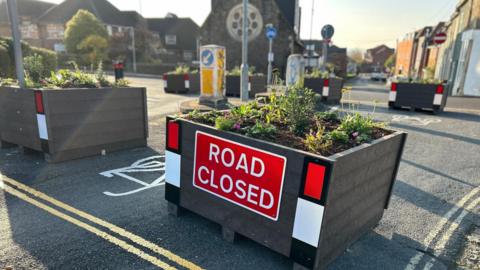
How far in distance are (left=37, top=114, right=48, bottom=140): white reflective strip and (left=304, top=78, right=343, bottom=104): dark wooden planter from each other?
34.2 ft

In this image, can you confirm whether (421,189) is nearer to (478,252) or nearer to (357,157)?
(478,252)

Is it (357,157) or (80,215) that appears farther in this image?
(80,215)

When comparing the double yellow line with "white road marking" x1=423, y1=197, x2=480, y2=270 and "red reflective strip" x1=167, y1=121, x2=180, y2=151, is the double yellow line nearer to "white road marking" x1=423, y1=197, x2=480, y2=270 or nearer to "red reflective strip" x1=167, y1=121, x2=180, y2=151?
"red reflective strip" x1=167, y1=121, x2=180, y2=151

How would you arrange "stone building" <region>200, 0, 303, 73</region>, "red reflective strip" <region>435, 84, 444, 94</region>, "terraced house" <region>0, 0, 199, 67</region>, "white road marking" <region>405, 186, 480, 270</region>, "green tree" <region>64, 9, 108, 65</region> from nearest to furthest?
"white road marking" <region>405, 186, 480, 270</region>
"red reflective strip" <region>435, 84, 444, 94</region>
"stone building" <region>200, 0, 303, 73</region>
"green tree" <region>64, 9, 108, 65</region>
"terraced house" <region>0, 0, 199, 67</region>

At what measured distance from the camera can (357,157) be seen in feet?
8.82

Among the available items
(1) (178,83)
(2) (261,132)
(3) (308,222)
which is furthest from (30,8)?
(3) (308,222)

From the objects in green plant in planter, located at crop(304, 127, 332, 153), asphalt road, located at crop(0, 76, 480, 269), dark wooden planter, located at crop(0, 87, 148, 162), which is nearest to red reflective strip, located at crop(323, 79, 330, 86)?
asphalt road, located at crop(0, 76, 480, 269)

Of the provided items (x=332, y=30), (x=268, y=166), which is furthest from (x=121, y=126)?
(x=332, y=30)

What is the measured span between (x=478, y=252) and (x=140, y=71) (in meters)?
38.0

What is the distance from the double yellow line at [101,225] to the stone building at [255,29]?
27.1 m

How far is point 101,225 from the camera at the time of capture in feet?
11.4

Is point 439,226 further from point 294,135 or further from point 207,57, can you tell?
point 207,57

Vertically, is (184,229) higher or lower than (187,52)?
lower

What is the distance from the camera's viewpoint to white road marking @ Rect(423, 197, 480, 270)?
3028 mm
